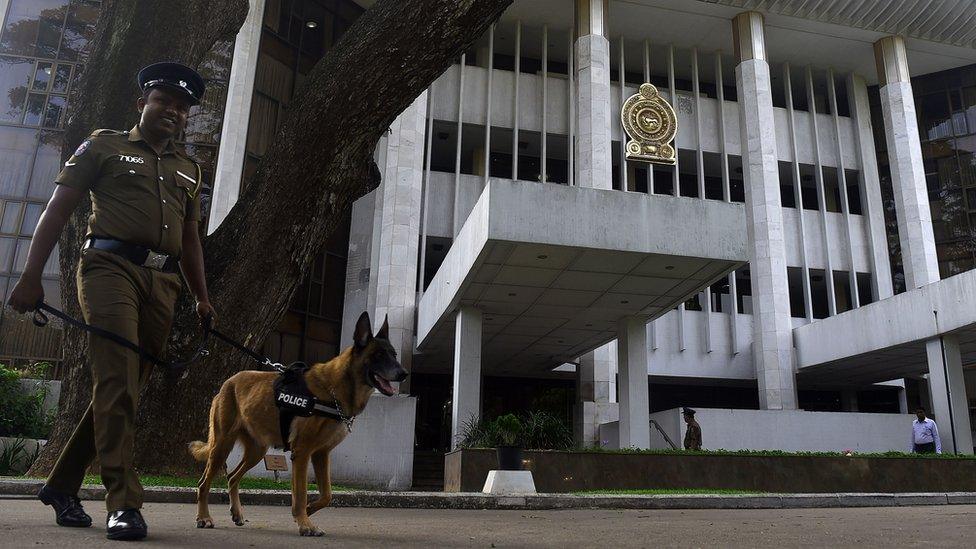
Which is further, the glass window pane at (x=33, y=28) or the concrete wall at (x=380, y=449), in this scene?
the glass window pane at (x=33, y=28)

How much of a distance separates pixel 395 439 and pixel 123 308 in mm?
12975

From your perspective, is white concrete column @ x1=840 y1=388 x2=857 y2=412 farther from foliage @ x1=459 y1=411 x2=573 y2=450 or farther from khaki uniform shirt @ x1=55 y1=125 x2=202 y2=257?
khaki uniform shirt @ x1=55 y1=125 x2=202 y2=257

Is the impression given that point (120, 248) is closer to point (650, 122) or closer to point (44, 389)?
point (44, 389)

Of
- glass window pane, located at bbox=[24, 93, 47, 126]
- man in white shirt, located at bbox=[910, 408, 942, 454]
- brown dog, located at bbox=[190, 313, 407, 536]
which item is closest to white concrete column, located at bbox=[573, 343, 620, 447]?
man in white shirt, located at bbox=[910, 408, 942, 454]

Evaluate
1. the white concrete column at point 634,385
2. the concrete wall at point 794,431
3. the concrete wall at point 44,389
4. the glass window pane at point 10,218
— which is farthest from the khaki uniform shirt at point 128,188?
the glass window pane at point 10,218

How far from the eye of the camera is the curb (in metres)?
6.38

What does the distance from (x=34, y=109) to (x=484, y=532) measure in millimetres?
23204

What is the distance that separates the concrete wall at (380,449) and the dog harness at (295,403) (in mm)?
11710

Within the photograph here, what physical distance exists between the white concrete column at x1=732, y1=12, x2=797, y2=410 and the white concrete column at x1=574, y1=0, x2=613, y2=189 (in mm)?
5181

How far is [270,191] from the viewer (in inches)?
271

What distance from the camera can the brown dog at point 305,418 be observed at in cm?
393

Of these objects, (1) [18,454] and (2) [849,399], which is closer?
(1) [18,454]

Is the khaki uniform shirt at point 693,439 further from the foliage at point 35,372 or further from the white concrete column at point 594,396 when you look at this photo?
the foliage at point 35,372

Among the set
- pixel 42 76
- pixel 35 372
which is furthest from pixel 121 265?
pixel 42 76
